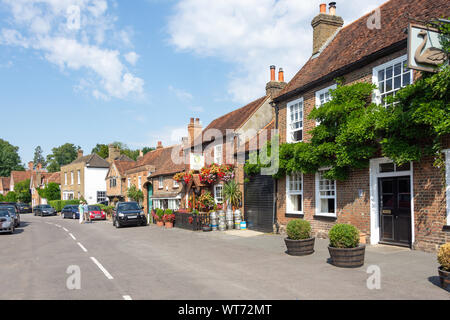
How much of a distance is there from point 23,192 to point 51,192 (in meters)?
16.7

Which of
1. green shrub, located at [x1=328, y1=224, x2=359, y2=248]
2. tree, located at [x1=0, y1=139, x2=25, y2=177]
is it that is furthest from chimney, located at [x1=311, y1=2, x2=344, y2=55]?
tree, located at [x1=0, y1=139, x2=25, y2=177]

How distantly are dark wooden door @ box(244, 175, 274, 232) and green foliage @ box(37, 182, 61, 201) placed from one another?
52.0 metres

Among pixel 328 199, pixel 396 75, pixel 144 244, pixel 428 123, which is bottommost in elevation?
pixel 144 244

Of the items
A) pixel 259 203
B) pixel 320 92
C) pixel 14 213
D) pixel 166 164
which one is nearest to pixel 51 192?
pixel 166 164

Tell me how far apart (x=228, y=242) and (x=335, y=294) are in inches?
352

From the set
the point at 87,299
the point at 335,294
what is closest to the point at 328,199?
the point at 335,294

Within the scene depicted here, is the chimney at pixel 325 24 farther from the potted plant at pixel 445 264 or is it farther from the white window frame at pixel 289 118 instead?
the potted plant at pixel 445 264

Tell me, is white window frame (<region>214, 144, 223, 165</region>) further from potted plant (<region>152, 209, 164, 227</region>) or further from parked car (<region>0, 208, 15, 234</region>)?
parked car (<region>0, 208, 15, 234</region>)

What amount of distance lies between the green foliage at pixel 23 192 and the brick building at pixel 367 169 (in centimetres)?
7159

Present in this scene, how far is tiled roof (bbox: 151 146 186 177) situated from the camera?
103 ft

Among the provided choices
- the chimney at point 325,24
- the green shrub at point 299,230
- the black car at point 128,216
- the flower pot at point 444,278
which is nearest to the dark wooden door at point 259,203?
the green shrub at point 299,230

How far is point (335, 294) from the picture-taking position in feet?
23.1

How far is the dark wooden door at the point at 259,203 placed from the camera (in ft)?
60.1
